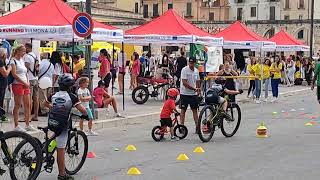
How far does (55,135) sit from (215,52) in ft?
61.4

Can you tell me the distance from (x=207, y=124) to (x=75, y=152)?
471 cm

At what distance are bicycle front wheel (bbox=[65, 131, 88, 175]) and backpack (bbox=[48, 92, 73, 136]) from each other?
501mm

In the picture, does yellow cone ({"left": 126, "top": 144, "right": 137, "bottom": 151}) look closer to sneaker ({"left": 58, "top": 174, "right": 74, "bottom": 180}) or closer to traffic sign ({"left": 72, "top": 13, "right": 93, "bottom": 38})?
sneaker ({"left": 58, "top": 174, "right": 74, "bottom": 180})

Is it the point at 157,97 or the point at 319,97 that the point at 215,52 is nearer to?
the point at 157,97

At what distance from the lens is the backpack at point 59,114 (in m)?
8.77

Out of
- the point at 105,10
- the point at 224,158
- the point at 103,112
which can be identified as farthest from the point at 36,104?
the point at 105,10

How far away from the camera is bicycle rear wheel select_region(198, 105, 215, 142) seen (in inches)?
530

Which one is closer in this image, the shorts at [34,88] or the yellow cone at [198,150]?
the yellow cone at [198,150]

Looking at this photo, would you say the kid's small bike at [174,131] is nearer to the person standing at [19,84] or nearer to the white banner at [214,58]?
the person standing at [19,84]

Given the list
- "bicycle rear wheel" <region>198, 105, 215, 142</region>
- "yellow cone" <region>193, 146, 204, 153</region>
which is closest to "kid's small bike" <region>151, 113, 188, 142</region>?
"bicycle rear wheel" <region>198, 105, 215, 142</region>

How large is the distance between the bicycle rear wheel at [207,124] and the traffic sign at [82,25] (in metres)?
4.12

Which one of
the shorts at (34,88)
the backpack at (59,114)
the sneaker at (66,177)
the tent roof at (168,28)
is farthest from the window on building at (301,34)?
the backpack at (59,114)

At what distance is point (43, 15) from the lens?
1692 cm

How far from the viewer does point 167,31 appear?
23.6 m
